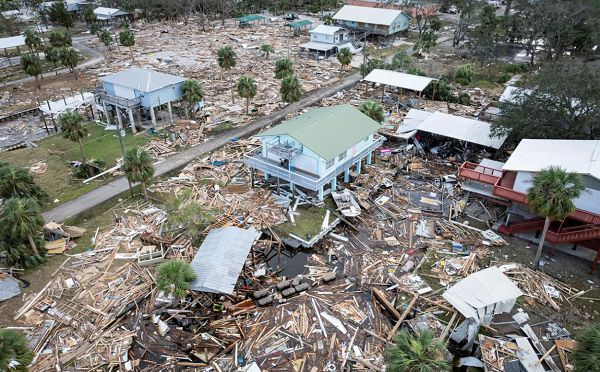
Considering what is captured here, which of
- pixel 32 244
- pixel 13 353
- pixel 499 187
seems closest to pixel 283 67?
pixel 499 187

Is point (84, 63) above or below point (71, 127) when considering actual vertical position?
below

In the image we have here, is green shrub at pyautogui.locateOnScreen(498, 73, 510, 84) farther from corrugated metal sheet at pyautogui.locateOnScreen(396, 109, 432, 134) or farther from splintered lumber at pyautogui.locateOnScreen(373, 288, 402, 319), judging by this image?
splintered lumber at pyautogui.locateOnScreen(373, 288, 402, 319)

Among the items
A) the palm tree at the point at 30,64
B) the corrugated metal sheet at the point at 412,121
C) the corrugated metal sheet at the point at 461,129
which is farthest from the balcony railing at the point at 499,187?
the palm tree at the point at 30,64

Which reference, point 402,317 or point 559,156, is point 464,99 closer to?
point 559,156

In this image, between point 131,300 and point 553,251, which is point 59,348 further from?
point 553,251

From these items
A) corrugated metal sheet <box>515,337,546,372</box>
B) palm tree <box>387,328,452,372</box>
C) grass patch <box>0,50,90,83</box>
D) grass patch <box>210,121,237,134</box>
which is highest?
grass patch <box>0,50,90,83</box>

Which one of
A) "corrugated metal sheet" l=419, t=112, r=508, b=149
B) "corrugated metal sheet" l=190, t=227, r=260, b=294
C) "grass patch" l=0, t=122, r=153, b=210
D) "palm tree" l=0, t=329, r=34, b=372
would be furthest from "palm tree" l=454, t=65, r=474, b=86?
"palm tree" l=0, t=329, r=34, b=372
